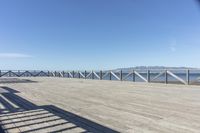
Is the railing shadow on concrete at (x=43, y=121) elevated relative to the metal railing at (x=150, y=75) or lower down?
lower down

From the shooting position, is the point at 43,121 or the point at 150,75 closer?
the point at 43,121

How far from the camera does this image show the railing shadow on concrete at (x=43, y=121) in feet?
11.2

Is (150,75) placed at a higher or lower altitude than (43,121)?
higher

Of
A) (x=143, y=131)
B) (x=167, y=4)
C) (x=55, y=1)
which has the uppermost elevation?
(x=55, y=1)

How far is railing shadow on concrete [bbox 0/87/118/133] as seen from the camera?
3.41 m

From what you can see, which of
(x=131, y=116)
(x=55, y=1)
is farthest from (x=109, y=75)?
(x=131, y=116)

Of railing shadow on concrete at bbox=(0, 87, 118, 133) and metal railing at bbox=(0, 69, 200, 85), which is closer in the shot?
railing shadow on concrete at bbox=(0, 87, 118, 133)

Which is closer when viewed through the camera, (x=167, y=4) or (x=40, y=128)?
(x=40, y=128)

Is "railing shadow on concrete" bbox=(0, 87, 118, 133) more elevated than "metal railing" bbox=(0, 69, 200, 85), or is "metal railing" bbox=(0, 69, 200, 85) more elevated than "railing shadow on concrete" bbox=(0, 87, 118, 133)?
"metal railing" bbox=(0, 69, 200, 85)

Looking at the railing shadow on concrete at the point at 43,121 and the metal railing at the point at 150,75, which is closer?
the railing shadow on concrete at the point at 43,121

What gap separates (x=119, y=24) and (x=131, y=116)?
1018 inches

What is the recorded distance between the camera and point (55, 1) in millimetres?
19500

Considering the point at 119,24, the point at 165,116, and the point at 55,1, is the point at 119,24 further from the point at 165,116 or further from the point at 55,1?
the point at 165,116

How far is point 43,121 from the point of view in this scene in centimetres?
385
